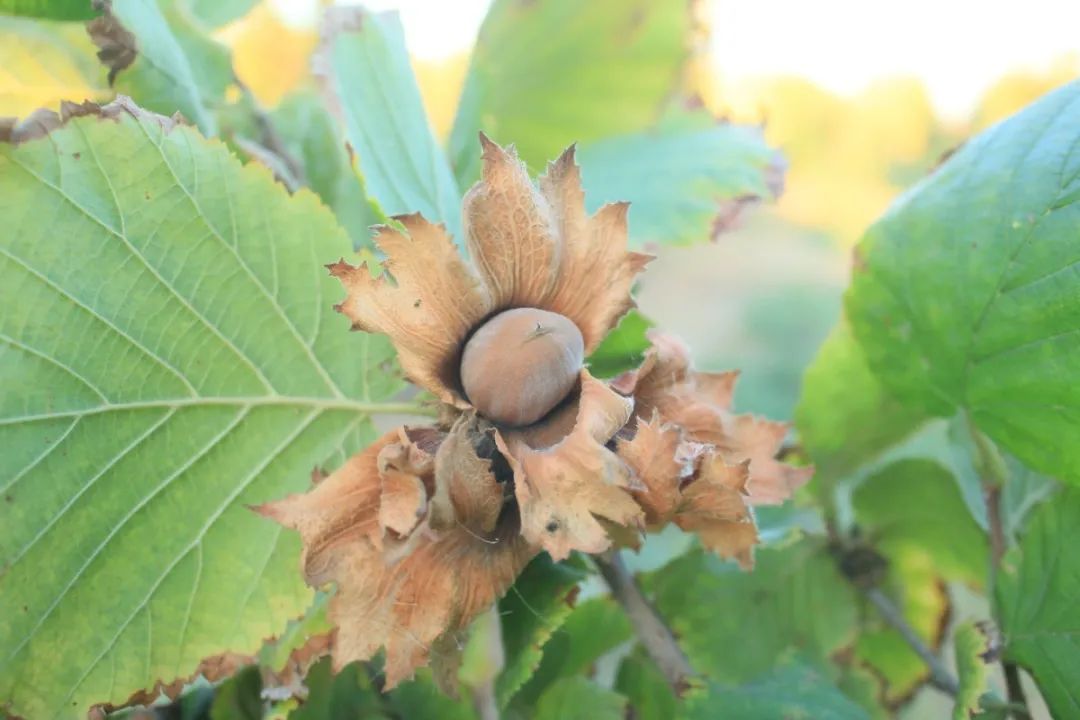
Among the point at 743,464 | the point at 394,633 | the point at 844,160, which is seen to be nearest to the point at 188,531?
the point at 394,633

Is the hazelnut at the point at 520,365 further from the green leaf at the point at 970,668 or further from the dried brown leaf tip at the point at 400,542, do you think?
the green leaf at the point at 970,668

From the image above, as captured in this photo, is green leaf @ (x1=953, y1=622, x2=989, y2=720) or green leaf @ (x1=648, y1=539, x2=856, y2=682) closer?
green leaf @ (x1=953, y1=622, x2=989, y2=720)

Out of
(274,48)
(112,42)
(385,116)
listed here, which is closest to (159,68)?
(112,42)

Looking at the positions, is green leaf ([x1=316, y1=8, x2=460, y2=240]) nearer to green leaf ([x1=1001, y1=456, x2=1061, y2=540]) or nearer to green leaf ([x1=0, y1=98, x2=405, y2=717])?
green leaf ([x1=0, y1=98, x2=405, y2=717])

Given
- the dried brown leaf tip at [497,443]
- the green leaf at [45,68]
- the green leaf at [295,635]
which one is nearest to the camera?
the dried brown leaf tip at [497,443]

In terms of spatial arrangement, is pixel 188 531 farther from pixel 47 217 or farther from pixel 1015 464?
pixel 1015 464

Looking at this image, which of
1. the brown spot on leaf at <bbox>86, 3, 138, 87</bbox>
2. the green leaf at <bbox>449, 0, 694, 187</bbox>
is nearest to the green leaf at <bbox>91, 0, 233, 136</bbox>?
the brown spot on leaf at <bbox>86, 3, 138, 87</bbox>

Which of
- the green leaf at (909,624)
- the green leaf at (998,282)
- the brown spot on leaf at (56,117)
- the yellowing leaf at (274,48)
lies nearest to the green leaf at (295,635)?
the brown spot on leaf at (56,117)
